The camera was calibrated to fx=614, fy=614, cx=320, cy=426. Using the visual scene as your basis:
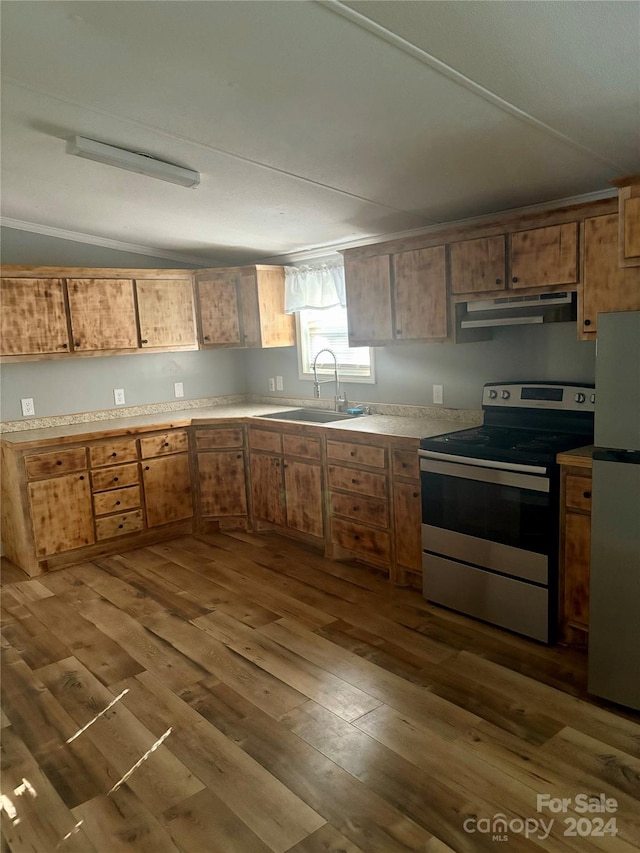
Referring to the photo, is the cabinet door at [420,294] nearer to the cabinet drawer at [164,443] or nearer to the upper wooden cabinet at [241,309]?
the upper wooden cabinet at [241,309]

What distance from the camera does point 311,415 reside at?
199 inches

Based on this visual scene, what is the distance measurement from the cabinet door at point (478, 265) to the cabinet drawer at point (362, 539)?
157cm

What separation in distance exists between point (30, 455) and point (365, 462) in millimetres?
2236

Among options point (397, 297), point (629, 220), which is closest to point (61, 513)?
point (397, 297)

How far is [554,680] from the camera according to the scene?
2684 millimetres

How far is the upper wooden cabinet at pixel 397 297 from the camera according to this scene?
12.2ft

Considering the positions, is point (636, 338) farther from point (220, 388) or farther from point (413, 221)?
point (220, 388)

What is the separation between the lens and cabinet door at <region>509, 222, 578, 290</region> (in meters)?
3.04

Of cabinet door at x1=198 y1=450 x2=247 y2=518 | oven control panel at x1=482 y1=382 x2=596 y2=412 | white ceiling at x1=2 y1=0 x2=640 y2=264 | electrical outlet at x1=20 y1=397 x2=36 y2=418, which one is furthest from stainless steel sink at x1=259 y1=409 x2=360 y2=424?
electrical outlet at x1=20 y1=397 x2=36 y2=418

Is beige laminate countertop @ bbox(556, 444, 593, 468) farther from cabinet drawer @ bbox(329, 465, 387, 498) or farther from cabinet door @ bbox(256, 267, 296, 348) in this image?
cabinet door @ bbox(256, 267, 296, 348)

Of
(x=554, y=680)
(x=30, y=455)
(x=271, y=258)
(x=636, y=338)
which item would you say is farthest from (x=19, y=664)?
(x=271, y=258)

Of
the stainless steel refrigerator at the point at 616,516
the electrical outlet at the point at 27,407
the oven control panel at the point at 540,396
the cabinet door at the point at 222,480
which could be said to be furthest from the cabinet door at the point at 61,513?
the stainless steel refrigerator at the point at 616,516

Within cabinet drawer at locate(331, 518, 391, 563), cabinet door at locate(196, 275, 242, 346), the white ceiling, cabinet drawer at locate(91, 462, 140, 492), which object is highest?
the white ceiling

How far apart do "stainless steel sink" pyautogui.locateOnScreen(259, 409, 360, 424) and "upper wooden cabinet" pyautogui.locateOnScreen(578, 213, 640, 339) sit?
6.99 ft
